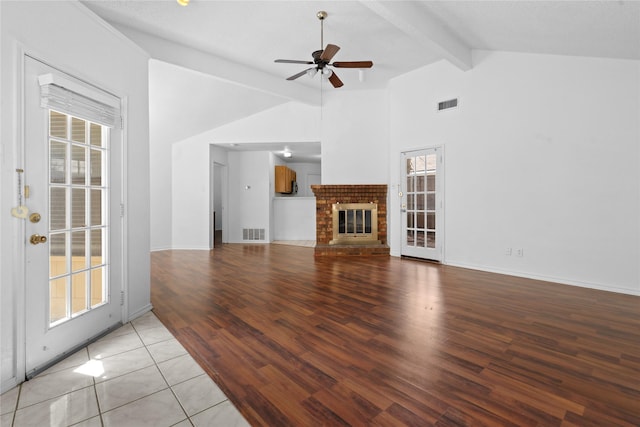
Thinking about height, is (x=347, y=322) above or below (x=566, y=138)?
below

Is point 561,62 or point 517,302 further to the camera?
point 561,62

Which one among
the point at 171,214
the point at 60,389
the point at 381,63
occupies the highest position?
the point at 381,63

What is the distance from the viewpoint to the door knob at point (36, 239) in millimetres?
1869

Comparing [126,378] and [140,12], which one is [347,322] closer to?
[126,378]

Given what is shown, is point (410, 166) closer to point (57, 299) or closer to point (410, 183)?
point (410, 183)

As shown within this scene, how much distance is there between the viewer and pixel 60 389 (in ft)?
5.65

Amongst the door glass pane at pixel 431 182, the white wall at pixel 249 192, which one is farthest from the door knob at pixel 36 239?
the white wall at pixel 249 192

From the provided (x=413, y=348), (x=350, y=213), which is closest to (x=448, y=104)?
(x=350, y=213)

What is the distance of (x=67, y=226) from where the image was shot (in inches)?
85.7

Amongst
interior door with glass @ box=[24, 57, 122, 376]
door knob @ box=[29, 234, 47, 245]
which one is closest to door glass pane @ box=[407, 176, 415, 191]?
interior door with glass @ box=[24, 57, 122, 376]

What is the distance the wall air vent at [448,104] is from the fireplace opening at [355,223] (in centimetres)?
213

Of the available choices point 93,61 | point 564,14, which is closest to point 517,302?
point 564,14

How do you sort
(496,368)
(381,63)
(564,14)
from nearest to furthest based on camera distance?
(496,368) < (564,14) < (381,63)

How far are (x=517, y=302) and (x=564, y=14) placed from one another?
9.29 ft
